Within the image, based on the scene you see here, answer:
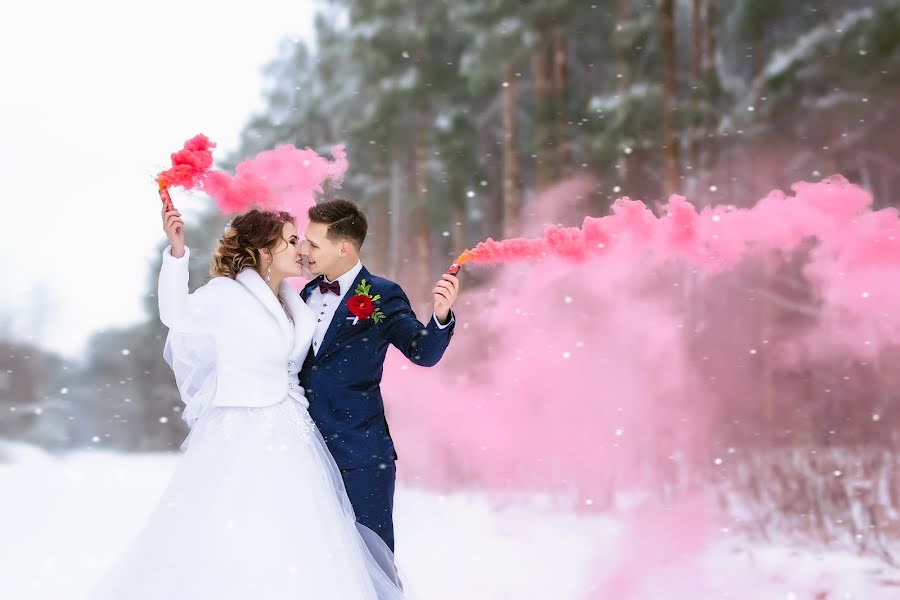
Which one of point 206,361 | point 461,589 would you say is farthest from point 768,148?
point 206,361

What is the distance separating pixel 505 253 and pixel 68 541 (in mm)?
5303

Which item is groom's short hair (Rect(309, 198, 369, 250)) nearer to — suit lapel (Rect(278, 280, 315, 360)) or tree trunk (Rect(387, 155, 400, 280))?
suit lapel (Rect(278, 280, 315, 360))

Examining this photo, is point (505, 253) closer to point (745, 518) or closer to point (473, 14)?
point (745, 518)

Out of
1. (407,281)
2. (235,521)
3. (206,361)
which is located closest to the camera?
(235,521)

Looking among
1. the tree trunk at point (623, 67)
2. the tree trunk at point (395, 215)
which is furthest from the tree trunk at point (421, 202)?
the tree trunk at point (623, 67)

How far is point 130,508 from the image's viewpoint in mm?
7652

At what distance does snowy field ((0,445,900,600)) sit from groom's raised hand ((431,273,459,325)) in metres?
2.92

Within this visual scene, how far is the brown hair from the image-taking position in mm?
2605

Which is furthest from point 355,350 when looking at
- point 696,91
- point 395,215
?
point 395,215

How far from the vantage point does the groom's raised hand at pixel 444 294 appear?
252cm

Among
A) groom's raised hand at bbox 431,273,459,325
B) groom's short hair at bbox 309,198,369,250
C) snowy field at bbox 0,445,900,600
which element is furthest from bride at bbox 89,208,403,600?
snowy field at bbox 0,445,900,600

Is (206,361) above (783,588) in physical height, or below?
above

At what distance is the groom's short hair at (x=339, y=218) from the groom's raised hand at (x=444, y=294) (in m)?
0.35

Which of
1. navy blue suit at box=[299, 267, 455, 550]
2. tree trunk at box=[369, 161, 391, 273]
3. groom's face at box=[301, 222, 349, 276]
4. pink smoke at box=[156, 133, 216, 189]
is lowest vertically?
navy blue suit at box=[299, 267, 455, 550]
